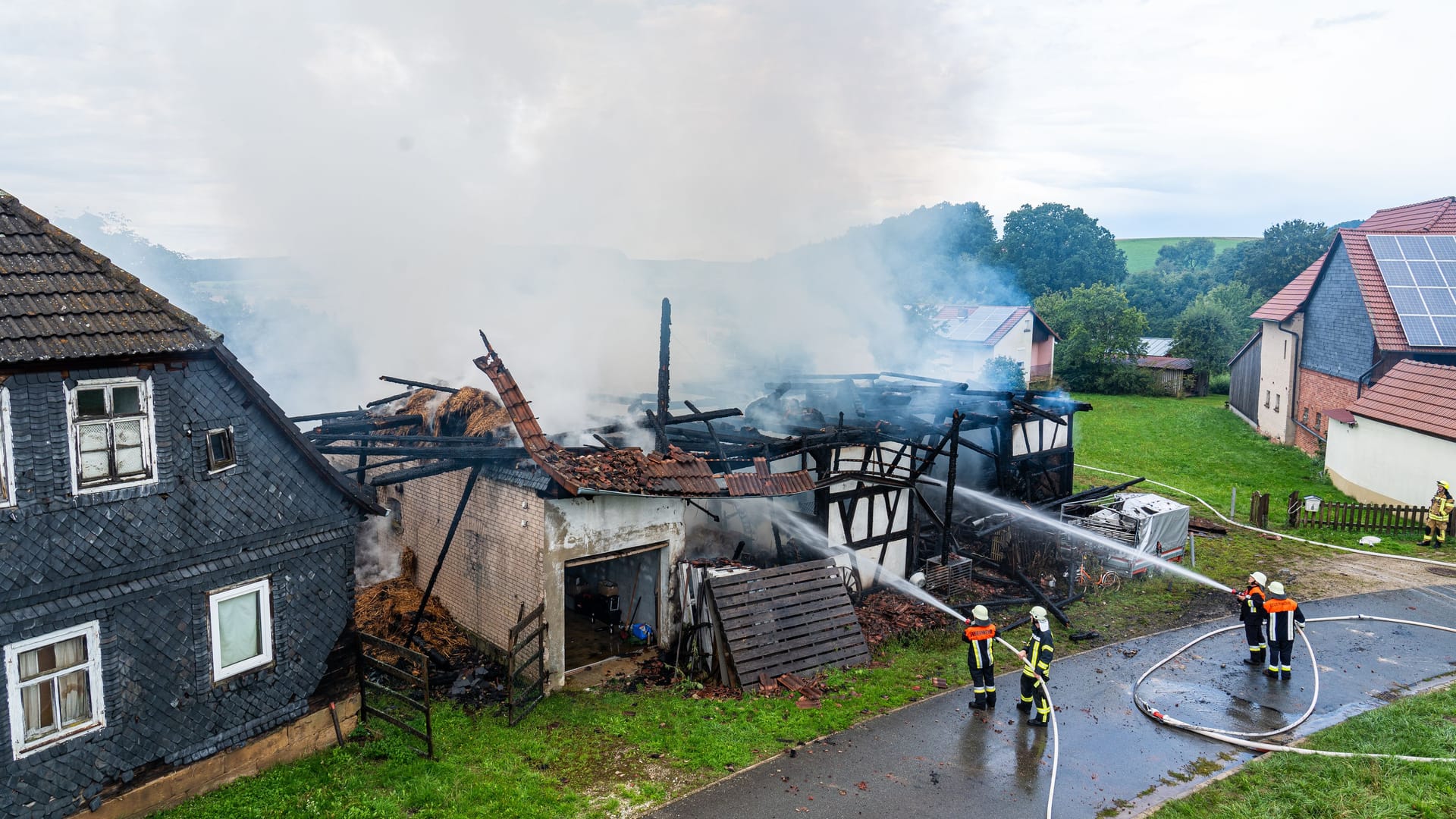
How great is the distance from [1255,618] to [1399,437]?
12.9 metres

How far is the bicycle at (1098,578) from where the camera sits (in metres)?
15.4

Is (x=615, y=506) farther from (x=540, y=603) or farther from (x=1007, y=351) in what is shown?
(x=1007, y=351)

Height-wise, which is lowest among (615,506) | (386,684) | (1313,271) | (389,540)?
(386,684)

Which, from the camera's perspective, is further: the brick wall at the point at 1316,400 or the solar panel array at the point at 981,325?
the solar panel array at the point at 981,325

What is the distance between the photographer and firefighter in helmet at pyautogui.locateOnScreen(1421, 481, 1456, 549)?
17844 millimetres

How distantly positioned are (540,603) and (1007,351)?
37.2 meters

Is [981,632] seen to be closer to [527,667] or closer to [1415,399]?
[527,667]

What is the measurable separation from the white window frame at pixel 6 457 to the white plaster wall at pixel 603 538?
521cm

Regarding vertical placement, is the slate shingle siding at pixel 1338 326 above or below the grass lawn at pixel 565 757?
above

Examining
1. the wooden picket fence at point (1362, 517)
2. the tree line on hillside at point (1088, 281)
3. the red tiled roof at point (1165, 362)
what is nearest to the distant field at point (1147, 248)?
the tree line on hillside at point (1088, 281)

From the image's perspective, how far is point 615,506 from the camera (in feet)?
36.9

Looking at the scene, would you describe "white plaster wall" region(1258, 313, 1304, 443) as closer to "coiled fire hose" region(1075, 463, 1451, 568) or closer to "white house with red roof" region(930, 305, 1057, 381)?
"coiled fire hose" region(1075, 463, 1451, 568)

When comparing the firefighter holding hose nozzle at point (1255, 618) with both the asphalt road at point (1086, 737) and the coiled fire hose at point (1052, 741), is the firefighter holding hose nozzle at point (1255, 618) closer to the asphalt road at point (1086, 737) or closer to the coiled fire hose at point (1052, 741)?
the asphalt road at point (1086, 737)

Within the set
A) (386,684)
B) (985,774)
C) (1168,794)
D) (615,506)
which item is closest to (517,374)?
(615,506)
